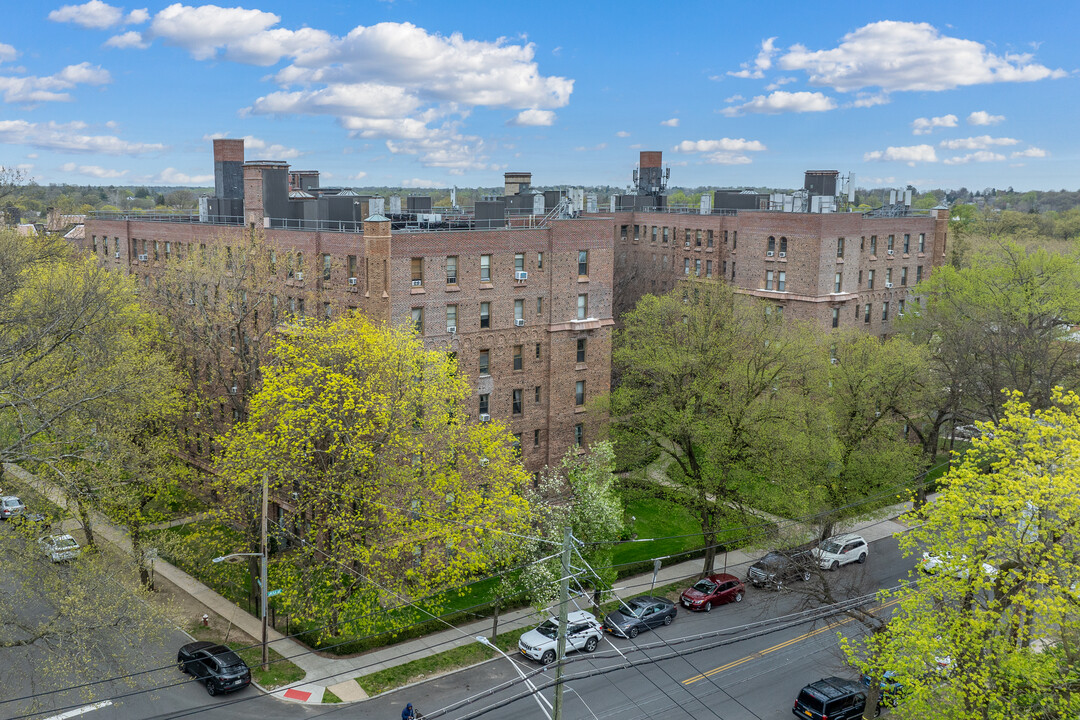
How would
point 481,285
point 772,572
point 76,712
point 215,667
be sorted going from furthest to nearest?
1. point 481,285
2. point 772,572
3. point 215,667
4. point 76,712

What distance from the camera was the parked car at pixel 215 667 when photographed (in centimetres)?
3125

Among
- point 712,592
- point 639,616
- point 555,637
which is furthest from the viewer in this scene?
point 712,592

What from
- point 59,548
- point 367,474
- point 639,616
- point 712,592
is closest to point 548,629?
point 639,616

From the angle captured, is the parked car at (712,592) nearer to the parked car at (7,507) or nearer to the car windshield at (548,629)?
the car windshield at (548,629)

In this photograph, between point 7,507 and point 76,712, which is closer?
point 76,712

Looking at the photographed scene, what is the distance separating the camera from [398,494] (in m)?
34.2

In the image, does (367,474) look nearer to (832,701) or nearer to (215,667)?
(215,667)

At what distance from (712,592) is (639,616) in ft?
15.7

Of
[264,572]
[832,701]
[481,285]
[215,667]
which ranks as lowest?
[215,667]

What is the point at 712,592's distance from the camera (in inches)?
1564

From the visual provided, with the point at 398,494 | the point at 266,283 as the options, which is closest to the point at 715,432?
the point at 398,494

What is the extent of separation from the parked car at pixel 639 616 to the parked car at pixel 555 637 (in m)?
1.23

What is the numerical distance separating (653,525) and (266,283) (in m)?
25.5

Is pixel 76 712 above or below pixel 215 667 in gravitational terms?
below
